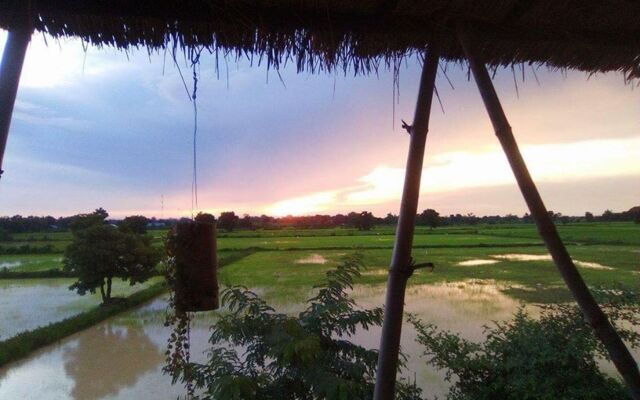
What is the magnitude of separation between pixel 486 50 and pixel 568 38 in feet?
0.84

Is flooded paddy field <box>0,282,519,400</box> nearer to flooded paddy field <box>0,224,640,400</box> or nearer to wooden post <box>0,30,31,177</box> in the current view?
flooded paddy field <box>0,224,640,400</box>

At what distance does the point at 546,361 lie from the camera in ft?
13.3

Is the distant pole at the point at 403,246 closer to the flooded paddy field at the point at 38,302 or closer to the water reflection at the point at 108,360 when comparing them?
the water reflection at the point at 108,360

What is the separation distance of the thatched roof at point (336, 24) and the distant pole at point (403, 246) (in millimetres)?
149

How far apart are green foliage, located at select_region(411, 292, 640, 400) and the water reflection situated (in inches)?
200

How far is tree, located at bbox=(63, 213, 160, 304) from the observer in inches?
504

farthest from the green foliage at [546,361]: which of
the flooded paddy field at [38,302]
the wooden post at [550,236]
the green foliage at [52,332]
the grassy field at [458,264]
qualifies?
the flooded paddy field at [38,302]

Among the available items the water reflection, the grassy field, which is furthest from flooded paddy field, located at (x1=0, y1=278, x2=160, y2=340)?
the grassy field

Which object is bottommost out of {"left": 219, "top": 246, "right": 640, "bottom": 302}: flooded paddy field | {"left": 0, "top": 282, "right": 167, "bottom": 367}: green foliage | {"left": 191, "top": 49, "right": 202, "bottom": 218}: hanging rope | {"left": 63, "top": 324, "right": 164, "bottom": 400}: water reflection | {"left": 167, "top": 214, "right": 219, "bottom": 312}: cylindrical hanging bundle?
{"left": 63, "top": 324, "right": 164, "bottom": 400}: water reflection

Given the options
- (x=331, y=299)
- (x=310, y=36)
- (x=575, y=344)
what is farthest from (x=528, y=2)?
(x=575, y=344)

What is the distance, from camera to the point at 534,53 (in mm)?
1657

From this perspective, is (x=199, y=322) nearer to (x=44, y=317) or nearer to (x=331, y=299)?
(x=44, y=317)

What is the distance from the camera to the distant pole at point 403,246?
138cm

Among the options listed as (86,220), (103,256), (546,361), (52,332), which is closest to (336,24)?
(546,361)
